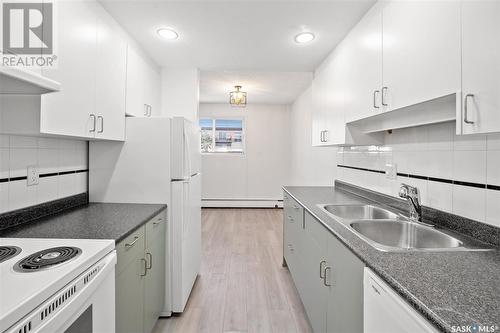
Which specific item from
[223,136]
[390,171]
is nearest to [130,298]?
[390,171]

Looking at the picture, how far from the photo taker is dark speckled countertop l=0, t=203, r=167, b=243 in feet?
4.78

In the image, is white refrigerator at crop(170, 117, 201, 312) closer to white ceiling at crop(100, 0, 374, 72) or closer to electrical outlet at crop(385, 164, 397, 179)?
white ceiling at crop(100, 0, 374, 72)

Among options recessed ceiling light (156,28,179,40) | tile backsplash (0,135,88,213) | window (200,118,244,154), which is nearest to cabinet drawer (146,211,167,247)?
tile backsplash (0,135,88,213)

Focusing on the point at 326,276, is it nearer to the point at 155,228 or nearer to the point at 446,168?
the point at 446,168

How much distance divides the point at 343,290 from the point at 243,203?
17.6 ft

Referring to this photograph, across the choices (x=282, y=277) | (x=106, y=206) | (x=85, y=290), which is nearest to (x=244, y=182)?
(x=282, y=277)

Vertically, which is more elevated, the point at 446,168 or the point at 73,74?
the point at 73,74

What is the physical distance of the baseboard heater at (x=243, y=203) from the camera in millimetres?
6684

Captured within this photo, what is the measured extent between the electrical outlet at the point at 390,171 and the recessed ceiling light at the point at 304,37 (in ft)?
4.10

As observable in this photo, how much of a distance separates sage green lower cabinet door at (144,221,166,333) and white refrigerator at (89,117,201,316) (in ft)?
0.25

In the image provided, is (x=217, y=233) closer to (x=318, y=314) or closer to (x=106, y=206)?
(x=106, y=206)

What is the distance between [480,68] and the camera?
996 mm

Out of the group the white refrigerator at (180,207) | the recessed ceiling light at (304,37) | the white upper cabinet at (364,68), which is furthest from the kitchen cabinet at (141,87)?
the white upper cabinet at (364,68)

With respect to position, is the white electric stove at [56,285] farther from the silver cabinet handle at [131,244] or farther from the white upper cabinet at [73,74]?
the white upper cabinet at [73,74]
